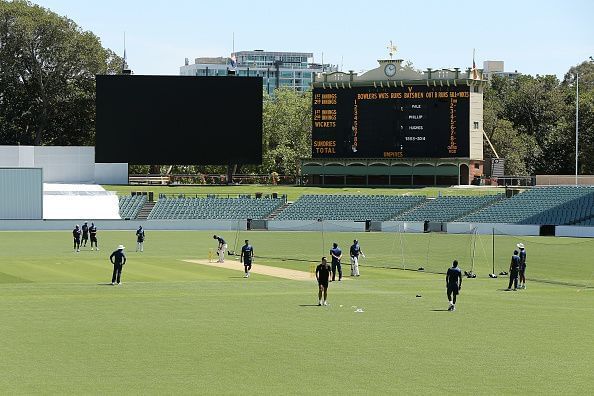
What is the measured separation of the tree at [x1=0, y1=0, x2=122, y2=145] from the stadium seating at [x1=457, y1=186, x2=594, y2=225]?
7083 cm

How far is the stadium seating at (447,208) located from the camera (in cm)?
9456

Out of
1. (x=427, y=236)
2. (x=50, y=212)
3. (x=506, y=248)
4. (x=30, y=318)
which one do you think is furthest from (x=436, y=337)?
(x=50, y=212)

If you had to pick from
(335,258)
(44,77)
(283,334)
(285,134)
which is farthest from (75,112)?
(283,334)

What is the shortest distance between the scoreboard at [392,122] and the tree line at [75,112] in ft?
131

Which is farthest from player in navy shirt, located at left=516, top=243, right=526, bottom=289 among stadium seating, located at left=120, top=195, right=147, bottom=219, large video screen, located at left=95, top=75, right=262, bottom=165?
large video screen, located at left=95, top=75, right=262, bottom=165

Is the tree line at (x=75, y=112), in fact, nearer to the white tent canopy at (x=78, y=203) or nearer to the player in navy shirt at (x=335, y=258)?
the white tent canopy at (x=78, y=203)

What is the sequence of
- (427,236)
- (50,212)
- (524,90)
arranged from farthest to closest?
1. (524,90)
2. (50,212)
3. (427,236)

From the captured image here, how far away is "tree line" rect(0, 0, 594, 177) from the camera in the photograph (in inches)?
5733

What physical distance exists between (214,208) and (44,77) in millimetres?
55082

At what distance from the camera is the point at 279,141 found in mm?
155250

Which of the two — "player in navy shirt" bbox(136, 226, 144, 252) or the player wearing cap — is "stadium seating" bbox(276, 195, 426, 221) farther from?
the player wearing cap

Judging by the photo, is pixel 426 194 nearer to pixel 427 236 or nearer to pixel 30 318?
pixel 427 236

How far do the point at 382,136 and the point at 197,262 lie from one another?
4867cm

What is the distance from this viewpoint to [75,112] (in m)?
151
